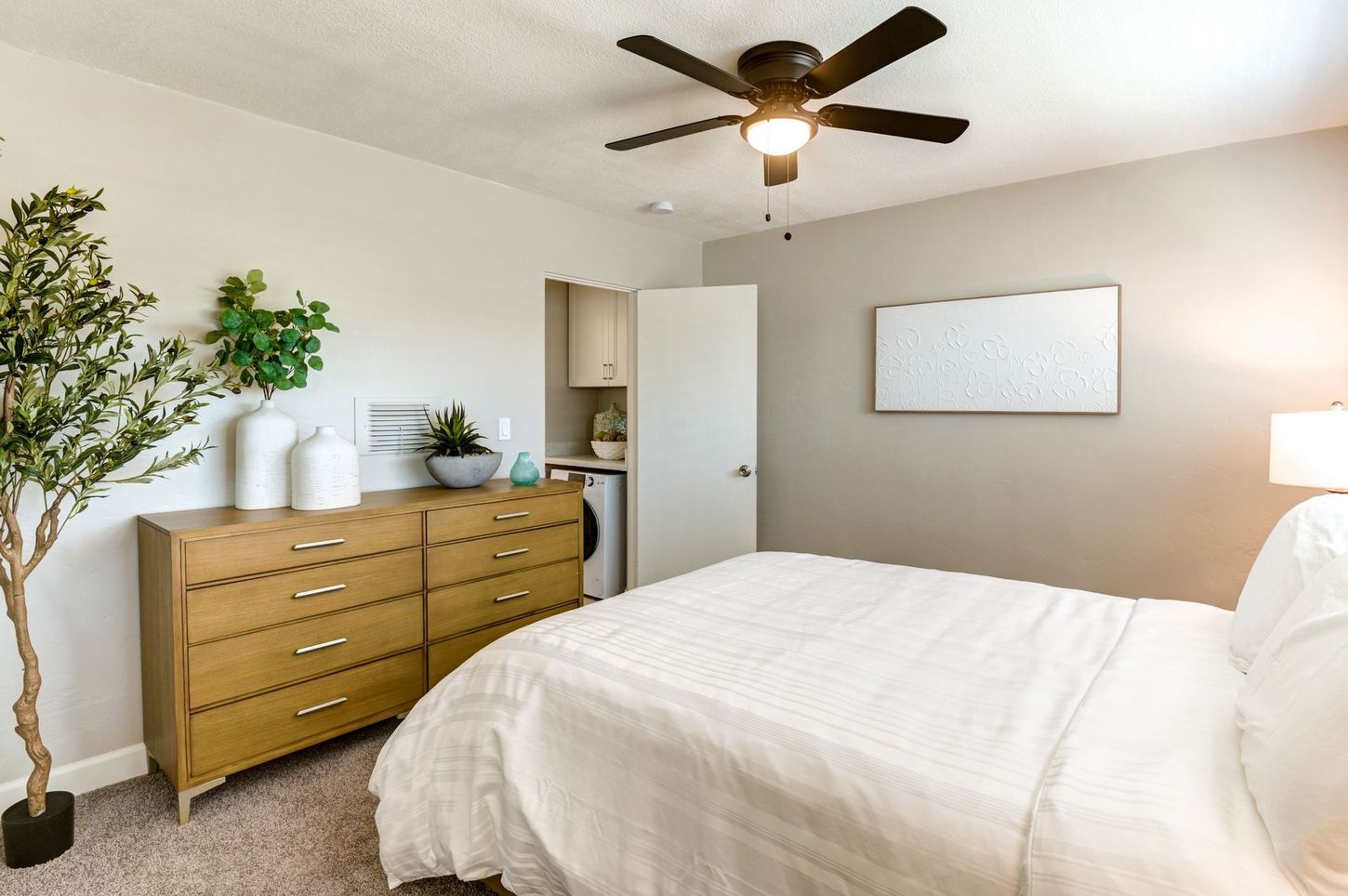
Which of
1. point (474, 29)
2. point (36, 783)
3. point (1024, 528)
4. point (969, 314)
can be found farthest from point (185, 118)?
point (1024, 528)

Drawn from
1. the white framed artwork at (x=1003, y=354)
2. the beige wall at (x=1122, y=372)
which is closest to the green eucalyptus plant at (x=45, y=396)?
the beige wall at (x=1122, y=372)

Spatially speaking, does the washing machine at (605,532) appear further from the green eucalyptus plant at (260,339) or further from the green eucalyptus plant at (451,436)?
the green eucalyptus plant at (260,339)

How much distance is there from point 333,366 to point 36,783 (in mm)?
1575

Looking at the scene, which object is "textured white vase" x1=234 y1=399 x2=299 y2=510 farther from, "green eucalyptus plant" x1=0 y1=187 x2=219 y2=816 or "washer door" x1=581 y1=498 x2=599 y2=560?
"washer door" x1=581 y1=498 x2=599 y2=560

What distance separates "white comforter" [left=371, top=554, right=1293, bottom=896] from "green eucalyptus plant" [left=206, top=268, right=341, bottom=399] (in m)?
1.37

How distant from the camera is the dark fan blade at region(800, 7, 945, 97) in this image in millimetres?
1499

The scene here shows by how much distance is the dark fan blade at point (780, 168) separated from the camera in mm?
2354

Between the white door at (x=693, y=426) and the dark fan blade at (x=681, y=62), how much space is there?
6.80 ft

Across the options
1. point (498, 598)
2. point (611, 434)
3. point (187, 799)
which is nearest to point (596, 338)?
point (611, 434)

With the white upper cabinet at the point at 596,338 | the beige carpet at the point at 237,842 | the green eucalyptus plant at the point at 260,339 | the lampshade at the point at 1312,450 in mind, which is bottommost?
the beige carpet at the point at 237,842

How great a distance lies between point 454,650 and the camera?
263cm

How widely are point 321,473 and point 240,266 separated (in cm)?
85

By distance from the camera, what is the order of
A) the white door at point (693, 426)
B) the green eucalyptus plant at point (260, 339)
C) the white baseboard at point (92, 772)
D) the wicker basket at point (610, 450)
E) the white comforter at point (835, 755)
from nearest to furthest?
the white comforter at point (835, 755) < the white baseboard at point (92, 772) < the green eucalyptus plant at point (260, 339) < the white door at point (693, 426) < the wicker basket at point (610, 450)

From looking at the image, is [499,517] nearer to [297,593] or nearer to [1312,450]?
[297,593]
